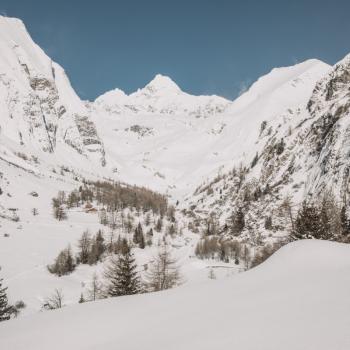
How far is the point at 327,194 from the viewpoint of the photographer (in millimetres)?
81875

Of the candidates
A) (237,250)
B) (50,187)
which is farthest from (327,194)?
(50,187)

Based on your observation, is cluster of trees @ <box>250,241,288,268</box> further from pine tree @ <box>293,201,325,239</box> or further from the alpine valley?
pine tree @ <box>293,201,325,239</box>

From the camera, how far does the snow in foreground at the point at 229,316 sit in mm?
8578

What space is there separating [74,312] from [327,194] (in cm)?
7821

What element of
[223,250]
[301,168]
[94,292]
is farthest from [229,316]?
[301,168]

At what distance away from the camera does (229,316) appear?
35.1 feet

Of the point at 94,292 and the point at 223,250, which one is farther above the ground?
the point at 223,250

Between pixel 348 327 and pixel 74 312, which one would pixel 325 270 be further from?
pixel 74 312

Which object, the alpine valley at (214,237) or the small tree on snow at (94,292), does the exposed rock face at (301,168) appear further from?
the small tree on snow at (94,292)

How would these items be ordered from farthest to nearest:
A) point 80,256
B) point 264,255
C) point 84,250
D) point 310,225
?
point 84,250 → point 80,256 → point 264,255 → point 310,225

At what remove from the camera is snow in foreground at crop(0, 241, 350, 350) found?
8578 millimetres

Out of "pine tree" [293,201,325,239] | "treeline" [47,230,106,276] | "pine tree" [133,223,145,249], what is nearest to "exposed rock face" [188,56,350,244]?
"pine tree" [293,201,325,239]

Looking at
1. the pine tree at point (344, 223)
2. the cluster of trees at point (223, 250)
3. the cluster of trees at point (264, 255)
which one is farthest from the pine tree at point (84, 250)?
the pine tree at point (344, 223)

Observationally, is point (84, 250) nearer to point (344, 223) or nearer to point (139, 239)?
point (139, 239)
